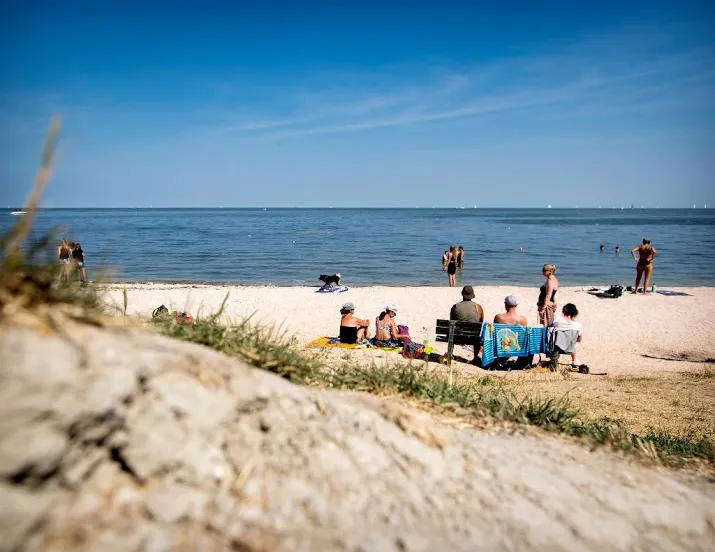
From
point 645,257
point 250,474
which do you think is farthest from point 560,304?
point 250,474

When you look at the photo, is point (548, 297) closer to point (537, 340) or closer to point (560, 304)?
point (537, 340)

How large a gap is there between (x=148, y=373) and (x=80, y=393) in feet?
1.04

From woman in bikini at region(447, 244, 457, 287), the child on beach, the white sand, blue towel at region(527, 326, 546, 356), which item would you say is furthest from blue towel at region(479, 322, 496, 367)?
woman in bikini at region(447, 244, 457, 287)

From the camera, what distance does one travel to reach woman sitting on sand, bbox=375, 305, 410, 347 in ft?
30.4

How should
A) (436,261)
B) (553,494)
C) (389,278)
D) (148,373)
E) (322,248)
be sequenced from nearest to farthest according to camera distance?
(148,373), (553,494), (389,278), (436,261), (322,248)

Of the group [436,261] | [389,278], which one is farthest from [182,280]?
[436,261]

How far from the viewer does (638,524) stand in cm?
281

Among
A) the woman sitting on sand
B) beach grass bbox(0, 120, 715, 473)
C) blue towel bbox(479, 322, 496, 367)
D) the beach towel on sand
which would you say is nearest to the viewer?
beach grass bbox(0, 120, 715, 473)

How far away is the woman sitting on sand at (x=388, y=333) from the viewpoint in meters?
9.26

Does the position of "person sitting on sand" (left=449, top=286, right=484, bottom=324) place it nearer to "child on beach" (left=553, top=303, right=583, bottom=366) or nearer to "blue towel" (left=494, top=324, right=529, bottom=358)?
"blue towel" (left=494, top=324, right=529, bottom=358)

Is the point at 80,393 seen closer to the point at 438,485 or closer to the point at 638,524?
the point at 438,485

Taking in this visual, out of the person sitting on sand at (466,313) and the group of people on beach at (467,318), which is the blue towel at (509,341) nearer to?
the group of people on beach at (467,318)

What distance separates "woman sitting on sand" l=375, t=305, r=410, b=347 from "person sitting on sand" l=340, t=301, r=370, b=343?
0.40m

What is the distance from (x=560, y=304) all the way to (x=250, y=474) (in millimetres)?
15045
